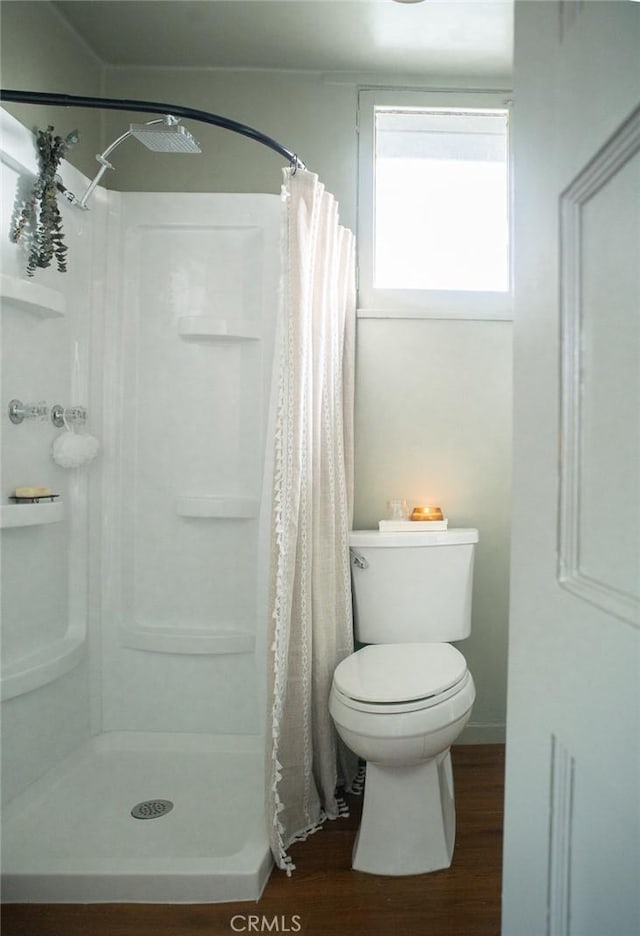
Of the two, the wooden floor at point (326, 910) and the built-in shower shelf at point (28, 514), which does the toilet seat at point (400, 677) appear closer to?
the wooden floor at point (326, 910)

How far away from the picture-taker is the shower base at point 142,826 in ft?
5.35

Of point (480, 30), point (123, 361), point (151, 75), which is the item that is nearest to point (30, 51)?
point (151, 75)

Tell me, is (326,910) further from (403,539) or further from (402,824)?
(403,539)

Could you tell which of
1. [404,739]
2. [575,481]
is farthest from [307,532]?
[575,481]

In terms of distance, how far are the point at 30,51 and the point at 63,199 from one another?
41 cm

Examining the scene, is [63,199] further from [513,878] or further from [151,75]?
[513,878]

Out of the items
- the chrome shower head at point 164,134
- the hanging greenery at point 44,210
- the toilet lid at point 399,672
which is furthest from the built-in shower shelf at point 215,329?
the toilet lid at point 399,672

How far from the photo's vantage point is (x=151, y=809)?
1988 mm

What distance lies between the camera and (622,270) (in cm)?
51

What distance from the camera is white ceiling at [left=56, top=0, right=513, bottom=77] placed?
6.97ft

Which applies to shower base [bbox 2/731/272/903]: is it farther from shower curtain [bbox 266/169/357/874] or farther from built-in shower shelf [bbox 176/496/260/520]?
built-in shower shelf [bbox 176/496/260/520]

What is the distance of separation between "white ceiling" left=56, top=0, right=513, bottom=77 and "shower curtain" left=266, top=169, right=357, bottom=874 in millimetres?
678

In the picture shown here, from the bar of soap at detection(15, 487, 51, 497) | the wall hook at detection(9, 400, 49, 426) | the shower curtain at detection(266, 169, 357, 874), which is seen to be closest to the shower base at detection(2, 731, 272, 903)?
the shower curtain at detection(266, 169, 357, 874)

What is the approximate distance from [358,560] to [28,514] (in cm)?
102
